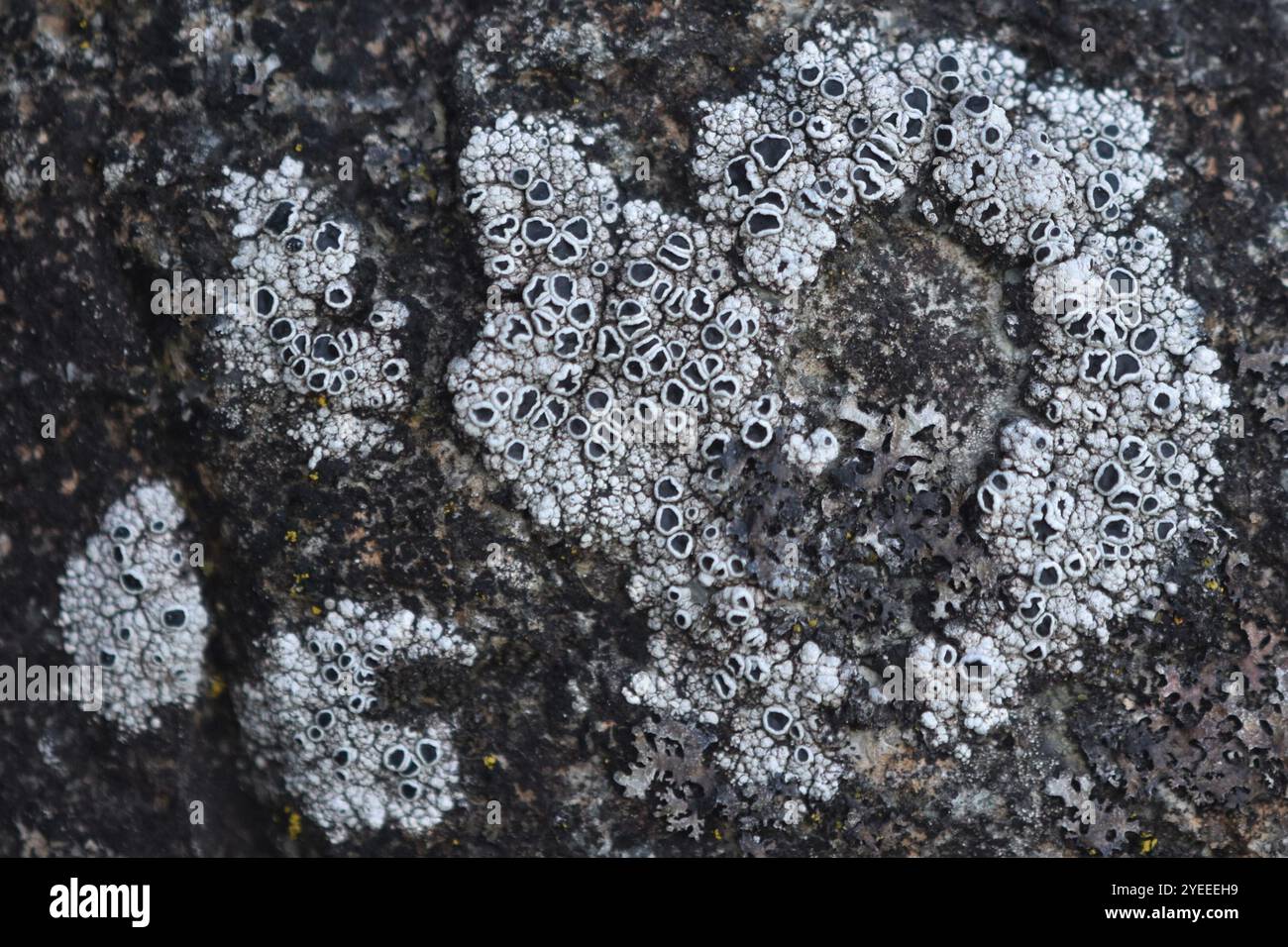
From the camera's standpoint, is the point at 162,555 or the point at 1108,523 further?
the point at 162,555

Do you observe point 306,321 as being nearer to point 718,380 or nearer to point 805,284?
point 718,380

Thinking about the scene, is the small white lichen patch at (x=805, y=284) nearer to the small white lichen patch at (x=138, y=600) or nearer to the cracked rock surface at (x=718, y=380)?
the cracked rock surface at (x=718, y=380)

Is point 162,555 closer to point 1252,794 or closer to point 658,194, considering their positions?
point 658,194

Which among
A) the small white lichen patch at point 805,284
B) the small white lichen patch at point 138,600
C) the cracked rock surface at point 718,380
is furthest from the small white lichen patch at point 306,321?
the small white lichen patch at point 138,600

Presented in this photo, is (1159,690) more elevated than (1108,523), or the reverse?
(1108,523)

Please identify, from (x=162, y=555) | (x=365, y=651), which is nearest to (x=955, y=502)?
(x=365, y=651)

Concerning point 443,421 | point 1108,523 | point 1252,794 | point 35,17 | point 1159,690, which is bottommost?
point 1252,794

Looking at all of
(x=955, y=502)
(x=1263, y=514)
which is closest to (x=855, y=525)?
(x=955, y=502)
